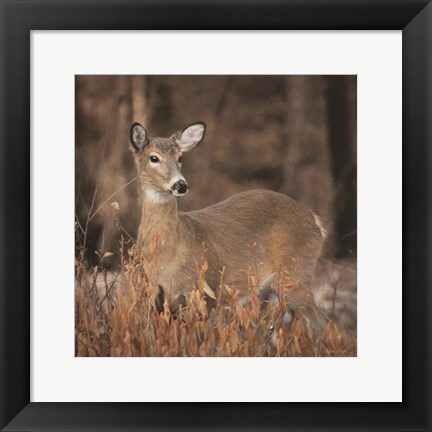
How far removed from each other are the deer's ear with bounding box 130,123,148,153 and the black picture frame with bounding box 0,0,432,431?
1.73 ft

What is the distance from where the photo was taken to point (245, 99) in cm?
521

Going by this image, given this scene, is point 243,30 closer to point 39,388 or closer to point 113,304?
point 113,304

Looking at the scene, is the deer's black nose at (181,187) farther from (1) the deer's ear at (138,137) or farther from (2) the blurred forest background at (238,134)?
(1) the deer's ear at (138,137)

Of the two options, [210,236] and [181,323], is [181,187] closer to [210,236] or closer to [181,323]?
[210,236]

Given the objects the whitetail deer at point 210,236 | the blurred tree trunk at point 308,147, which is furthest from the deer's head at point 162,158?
the blurred tree trunk at point 308,147

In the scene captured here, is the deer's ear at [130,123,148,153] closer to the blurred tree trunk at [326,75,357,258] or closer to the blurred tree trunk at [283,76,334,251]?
the blurred tree trunk at [283,76,334,251]

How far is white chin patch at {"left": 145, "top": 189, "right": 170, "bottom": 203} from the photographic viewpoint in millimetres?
5336

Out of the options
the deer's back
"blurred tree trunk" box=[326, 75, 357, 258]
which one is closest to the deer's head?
the deer's back

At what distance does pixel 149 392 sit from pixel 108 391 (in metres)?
0.21

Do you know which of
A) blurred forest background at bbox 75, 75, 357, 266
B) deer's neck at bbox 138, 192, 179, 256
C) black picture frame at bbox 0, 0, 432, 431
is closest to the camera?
black picture frame at bbox 0, 0, 432, 431

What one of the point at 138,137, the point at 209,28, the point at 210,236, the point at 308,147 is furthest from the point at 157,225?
the point at 209,28

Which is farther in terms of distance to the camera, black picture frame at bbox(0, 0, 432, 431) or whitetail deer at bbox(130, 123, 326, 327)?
whitetail deer at bbox(130, 123, 326, 327)

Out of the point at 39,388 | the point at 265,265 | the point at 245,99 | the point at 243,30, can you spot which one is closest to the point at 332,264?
the point at 265,265

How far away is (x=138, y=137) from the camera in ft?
17.2
